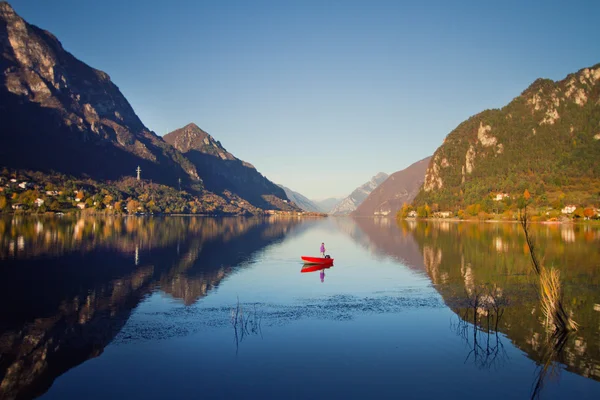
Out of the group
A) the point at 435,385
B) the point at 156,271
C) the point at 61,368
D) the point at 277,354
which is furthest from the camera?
the point at 156,271

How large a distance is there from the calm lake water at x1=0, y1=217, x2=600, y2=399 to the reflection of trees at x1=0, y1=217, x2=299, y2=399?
137 millimetres

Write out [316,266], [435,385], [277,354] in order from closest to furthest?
[435,385] → [277,354] → [316,266]

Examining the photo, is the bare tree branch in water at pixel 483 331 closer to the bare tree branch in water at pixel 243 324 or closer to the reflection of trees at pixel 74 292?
the bare tree branch in water at pixel 243 324

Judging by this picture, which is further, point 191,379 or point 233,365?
point 233,365

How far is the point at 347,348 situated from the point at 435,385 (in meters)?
5.85

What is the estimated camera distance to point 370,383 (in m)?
18.4

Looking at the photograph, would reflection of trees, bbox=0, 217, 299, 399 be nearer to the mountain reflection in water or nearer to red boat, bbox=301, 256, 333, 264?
red boat, bbox=301, 256, 333, 264

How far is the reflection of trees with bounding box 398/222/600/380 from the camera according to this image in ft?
72.3

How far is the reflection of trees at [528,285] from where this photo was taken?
2203cm

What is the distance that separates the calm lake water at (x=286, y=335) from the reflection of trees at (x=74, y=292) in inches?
5.4

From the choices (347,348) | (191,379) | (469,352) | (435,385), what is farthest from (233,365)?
(469,352)

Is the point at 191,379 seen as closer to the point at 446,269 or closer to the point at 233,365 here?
the point at 233,365

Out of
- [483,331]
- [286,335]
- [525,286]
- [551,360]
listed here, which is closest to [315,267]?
[525,286]

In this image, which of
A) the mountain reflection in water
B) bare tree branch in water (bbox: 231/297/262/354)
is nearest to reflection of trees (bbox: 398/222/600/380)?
the mountain reflection in water
